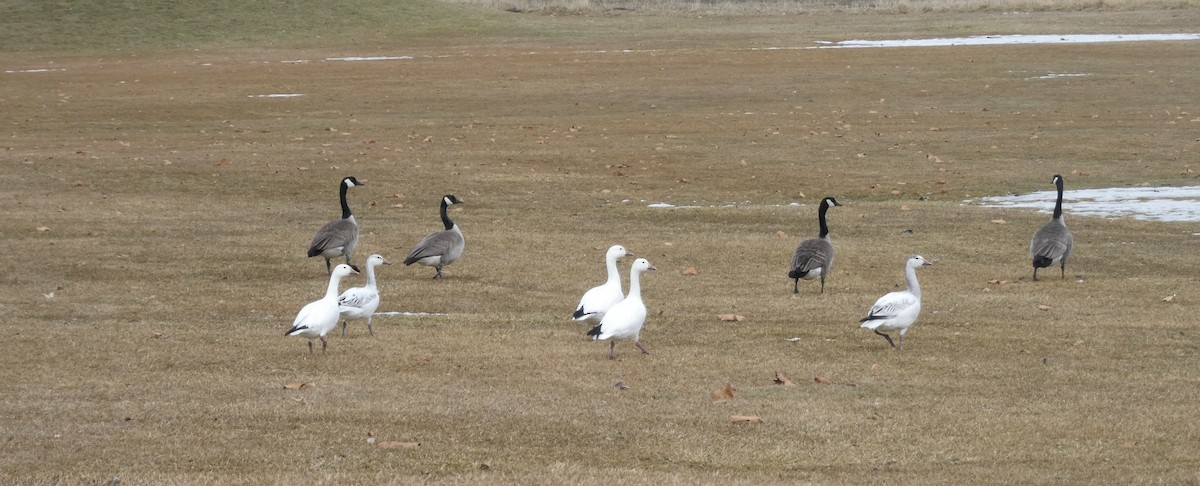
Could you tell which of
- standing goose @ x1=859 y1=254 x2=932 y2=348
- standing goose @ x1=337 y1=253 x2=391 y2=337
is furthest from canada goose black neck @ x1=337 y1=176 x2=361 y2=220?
standing goose @ x1=859 y1=254 x2=932 y2=348

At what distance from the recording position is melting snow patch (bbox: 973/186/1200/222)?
26.1 metres

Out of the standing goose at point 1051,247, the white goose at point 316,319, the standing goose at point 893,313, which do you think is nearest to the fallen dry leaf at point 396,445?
the white goose at point 316,319

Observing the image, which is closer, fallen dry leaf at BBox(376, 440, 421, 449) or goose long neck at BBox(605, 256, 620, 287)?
fallen dry leaf at BBox(376, 440, 421, 449)

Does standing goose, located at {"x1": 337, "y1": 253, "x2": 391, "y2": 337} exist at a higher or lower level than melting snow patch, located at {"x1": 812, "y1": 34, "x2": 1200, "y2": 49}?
higher

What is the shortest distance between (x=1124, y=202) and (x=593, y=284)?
1295 centimetres

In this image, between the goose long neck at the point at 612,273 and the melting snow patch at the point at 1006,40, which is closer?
the goose long neck at the point at 612,273

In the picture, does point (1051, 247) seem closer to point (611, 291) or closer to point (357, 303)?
point (611, 291)

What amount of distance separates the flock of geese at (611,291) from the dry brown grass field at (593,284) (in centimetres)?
36

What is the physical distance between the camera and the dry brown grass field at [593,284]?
1109cm

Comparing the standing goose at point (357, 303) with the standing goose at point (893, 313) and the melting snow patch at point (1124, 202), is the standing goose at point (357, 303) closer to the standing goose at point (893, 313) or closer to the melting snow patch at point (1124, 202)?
the standing goose at point (893, 313)

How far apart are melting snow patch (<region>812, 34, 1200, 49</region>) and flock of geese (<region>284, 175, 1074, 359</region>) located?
51.2 m

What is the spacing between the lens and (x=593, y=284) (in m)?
19.8

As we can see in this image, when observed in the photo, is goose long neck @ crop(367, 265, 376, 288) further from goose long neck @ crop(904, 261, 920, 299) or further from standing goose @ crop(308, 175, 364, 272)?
goose long neck @ crop(904, 261, 920, 299)

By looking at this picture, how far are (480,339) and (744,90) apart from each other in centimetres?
3765
